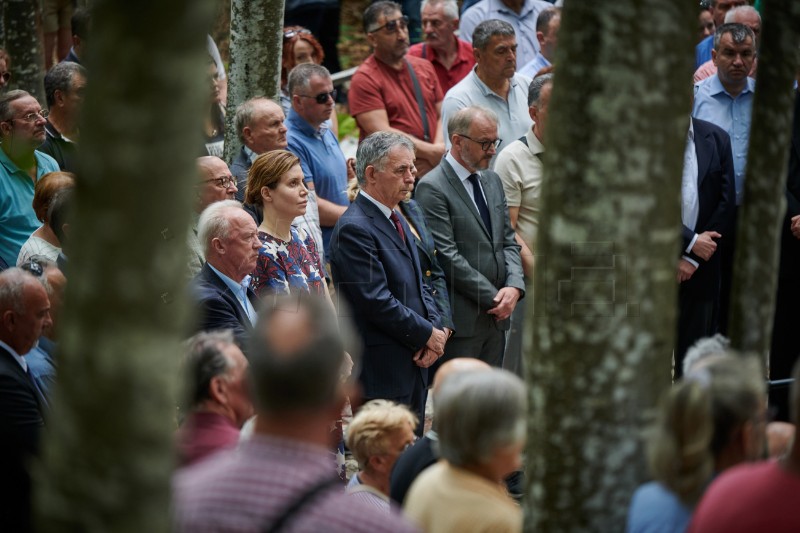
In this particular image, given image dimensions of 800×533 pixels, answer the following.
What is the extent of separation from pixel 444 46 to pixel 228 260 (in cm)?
580

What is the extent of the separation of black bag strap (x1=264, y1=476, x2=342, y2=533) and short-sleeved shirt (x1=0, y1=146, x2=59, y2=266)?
5287 mm

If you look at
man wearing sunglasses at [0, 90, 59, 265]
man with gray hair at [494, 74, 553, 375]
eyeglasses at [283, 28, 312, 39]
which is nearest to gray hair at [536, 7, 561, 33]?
eyeglasses at [283, 28, 312, 39]

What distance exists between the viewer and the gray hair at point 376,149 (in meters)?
7.34

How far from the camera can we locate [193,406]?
4.25m

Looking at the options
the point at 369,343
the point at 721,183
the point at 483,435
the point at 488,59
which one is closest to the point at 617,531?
the point at 483,435

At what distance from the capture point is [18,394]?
4895mm

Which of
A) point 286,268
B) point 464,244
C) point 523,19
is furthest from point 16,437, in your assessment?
point 523,19

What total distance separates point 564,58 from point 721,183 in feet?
17.8

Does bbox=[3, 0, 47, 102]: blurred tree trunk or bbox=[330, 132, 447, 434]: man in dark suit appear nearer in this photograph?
bbox=[330, 132, 447, 434]: man in dark suit

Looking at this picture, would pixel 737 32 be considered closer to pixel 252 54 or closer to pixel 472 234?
pixel 472 234

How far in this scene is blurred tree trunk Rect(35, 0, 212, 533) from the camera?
2.27m

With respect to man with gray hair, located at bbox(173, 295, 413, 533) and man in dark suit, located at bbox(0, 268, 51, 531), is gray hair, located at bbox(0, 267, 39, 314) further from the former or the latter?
man with gray hair, located at bbox(173, 295, 413, 533)

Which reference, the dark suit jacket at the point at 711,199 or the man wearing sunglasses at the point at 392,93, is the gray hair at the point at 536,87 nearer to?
the dark suit jacket at the point at 711,199

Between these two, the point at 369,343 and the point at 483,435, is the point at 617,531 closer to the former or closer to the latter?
the point at 483,435
